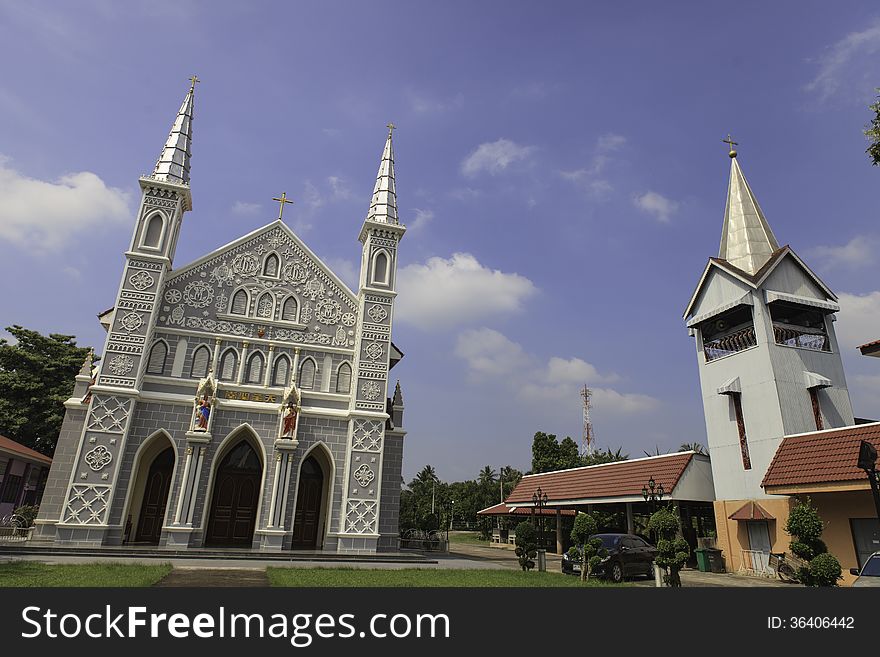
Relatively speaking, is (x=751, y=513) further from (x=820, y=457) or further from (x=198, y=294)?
(x=198, y=294)

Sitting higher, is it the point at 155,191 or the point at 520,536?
the point at 155,191

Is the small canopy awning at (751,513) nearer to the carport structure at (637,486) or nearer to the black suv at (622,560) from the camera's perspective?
the carport structure at (637,486)

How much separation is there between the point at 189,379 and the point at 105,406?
2853 millimetres

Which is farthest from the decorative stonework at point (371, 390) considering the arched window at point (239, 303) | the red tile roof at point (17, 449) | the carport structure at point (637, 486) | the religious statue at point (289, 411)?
the red tile roof at point (17, 449)

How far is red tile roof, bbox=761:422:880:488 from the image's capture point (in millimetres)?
16031

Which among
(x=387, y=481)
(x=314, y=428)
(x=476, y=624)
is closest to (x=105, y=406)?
(x=314, y=428)

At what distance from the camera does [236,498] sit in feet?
67.7

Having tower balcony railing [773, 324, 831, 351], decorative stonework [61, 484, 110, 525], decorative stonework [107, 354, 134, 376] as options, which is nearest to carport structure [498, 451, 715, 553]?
tower balcony railing [773, 324, 831, 351]

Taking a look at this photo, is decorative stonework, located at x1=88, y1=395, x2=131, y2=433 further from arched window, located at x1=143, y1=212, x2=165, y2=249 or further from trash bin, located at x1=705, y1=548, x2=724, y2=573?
trash bin, located at x1=705, y1=548, x2=724, y2=573

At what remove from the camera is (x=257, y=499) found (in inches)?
817

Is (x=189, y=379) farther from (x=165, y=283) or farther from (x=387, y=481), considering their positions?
(x=387, y=481)

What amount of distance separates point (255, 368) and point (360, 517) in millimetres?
7133

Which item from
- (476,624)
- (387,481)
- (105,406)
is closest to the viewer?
(476,624)

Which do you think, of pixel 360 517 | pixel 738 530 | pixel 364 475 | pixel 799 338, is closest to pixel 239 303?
pixel 364 475
